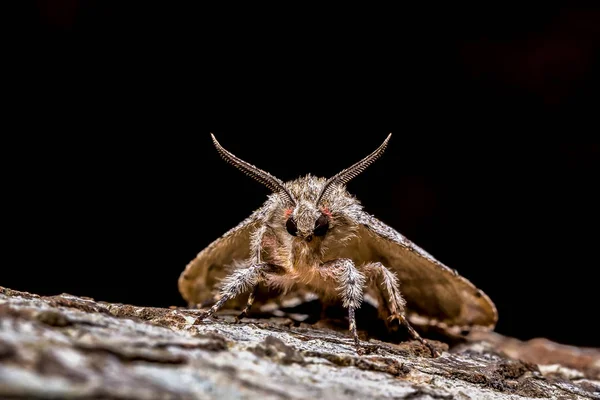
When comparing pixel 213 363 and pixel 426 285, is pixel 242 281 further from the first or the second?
pixel 426 285

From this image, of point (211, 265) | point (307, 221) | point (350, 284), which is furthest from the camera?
point (211, 265)

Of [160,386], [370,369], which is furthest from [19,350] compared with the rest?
[370,369]

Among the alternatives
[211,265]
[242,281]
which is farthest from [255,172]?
[211,265]

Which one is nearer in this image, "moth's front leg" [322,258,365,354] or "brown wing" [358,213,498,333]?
"moth's front leg" [322,258,365,354]

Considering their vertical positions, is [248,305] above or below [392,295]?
below

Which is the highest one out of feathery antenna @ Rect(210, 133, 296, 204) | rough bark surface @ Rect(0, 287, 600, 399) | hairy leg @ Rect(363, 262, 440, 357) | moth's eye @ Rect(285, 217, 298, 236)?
feathery antenna @ Rect(210, 133, 296, 204)

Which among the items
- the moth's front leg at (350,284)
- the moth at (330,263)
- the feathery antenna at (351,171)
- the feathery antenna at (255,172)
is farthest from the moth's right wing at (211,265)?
the moth's front leg at (350,284)

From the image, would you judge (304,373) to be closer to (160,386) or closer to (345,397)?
(345,397)

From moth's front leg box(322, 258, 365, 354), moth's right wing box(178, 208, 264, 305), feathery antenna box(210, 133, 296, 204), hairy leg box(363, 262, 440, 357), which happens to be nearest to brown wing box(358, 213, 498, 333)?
hairy leg box(363, 262, 440, 357)

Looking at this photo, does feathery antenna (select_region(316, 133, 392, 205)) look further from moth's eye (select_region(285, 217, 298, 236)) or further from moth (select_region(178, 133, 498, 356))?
moth's eye (select_region(285, 217, 298, 236))
